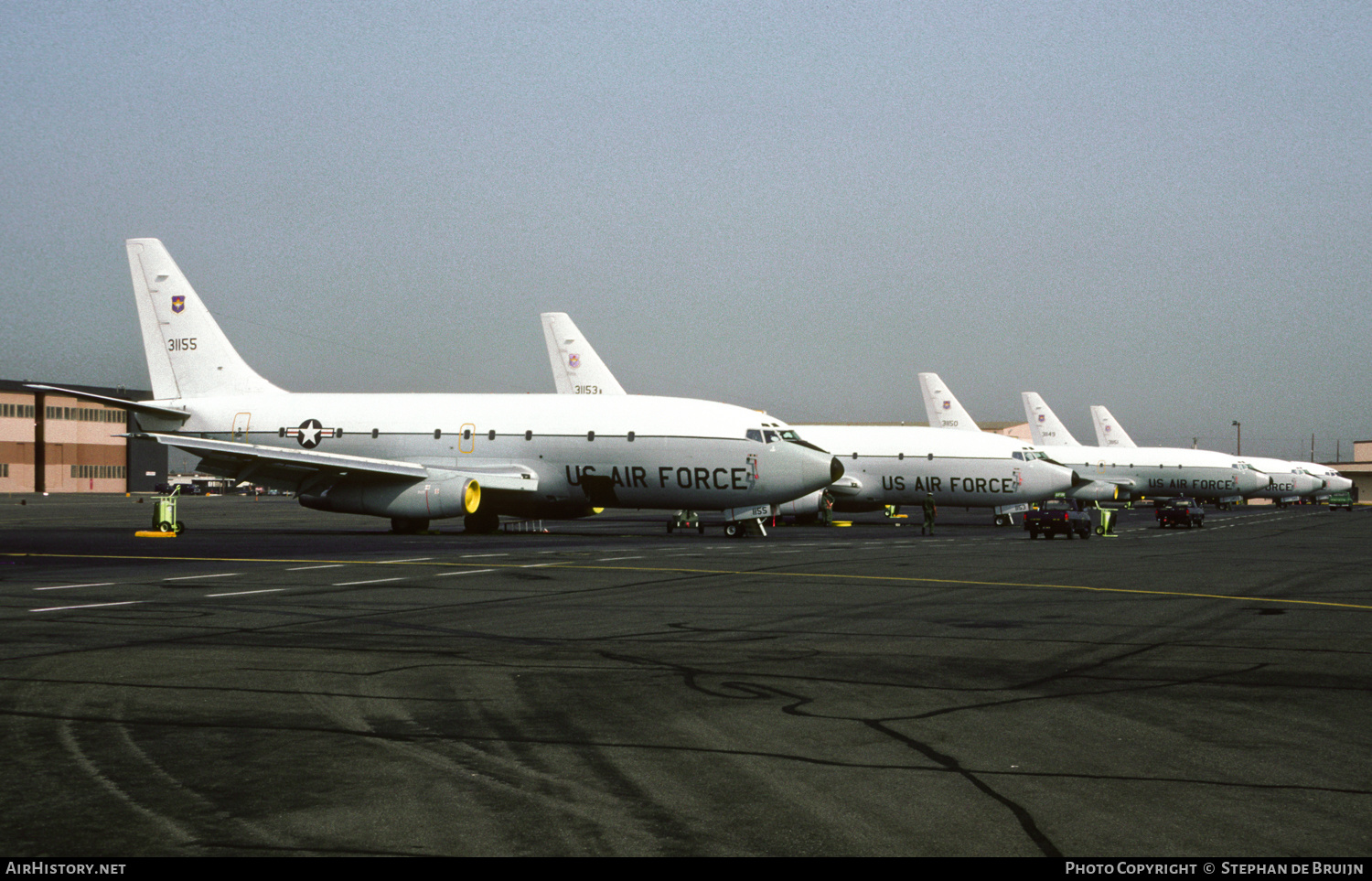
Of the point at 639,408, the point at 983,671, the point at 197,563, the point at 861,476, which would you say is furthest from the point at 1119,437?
the point at 983,671

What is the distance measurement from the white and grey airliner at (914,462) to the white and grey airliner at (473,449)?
44.9 feet

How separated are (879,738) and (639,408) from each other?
3126 cm

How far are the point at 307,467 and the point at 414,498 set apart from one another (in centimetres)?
353

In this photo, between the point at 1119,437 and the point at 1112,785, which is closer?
the point at 1112,785

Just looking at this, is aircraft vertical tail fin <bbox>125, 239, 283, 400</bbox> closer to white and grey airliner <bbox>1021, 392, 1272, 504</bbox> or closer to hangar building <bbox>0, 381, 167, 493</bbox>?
white and grey airliner <bbox>1021, 392, 1272, 504</bbox>

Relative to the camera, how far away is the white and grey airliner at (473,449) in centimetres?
3875

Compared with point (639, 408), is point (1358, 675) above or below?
below

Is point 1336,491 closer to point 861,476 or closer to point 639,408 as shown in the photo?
point 861,476

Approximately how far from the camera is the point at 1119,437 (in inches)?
4724

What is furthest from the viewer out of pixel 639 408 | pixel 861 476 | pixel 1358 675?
pixel 861 476

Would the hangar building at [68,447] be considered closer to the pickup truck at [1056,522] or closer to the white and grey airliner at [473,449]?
the white and grey airliner at [473,449]

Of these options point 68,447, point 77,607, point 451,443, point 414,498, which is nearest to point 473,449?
point 451,443

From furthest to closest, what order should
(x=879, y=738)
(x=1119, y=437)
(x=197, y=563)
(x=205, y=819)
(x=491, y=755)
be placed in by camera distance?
(x=1119, y=437)
(x=197, y=563)
(x=879, y=738)
(x=491, y=755)
(x=205, y=819)

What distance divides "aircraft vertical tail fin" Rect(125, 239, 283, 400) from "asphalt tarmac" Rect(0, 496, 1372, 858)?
23.1 meters
